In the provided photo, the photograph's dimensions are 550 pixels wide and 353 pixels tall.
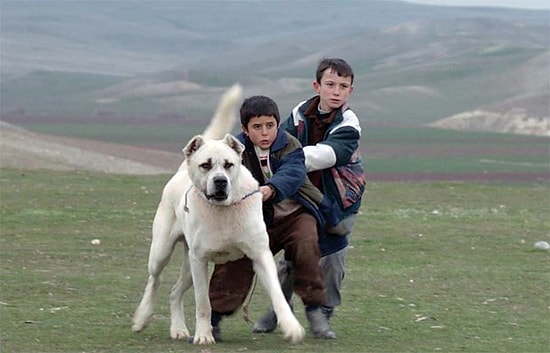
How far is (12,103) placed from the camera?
280ft

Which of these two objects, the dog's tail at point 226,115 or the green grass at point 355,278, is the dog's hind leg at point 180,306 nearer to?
the green grass at point 355,278

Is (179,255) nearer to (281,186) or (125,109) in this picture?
(281,186)

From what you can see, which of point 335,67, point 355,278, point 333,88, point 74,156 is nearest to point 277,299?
point 333,88

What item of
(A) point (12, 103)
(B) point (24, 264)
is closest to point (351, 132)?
(B) point (24, 264)

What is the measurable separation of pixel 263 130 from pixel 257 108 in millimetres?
131

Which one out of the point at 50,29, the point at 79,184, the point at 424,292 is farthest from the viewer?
the point at 50,29

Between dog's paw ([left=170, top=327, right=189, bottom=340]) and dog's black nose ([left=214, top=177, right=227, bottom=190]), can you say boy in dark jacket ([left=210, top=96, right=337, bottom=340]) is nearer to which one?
dog's paw ([left=170, top=327, right=189, bottom=340])

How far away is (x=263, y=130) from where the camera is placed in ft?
26.3

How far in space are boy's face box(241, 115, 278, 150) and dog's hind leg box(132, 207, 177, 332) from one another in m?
0.79

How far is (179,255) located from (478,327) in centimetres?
462

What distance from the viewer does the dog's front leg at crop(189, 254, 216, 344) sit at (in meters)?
7.95

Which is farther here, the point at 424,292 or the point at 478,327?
the point at 424,292

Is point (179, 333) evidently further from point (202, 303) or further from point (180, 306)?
point (202, 303)

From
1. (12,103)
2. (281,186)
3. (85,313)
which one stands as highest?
(281,186)
